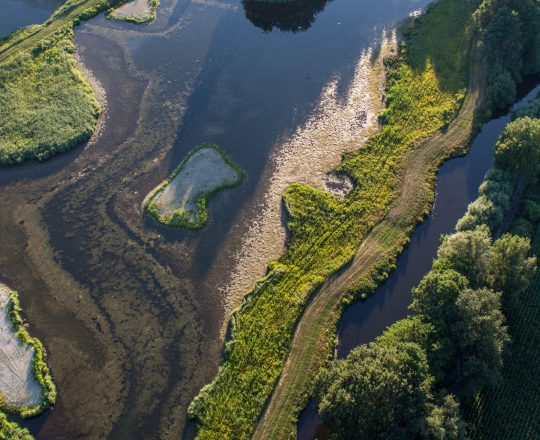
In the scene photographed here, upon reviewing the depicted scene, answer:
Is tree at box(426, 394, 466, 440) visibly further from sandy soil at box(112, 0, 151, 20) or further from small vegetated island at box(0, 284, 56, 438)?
sandy soil at box(112, 0, 151, 20)

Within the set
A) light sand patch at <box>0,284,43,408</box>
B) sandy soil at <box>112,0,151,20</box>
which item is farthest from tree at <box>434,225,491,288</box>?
sandy soil at <box>112,0,151,20</box>

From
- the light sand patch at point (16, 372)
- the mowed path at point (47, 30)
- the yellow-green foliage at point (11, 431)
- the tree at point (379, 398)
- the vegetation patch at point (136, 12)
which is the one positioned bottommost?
the yellow-green foliage at point (11, 431)

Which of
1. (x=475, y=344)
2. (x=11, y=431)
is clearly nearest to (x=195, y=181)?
(x=11, y=431)

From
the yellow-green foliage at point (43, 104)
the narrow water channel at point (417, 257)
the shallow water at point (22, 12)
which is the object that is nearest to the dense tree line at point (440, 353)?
the narrow water channel at point (417, 257)

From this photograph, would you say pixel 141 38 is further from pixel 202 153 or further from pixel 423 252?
pixel 423 252

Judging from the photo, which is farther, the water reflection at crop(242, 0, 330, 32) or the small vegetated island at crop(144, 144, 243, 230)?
the water reflection at crop(242, 0, 330, 32)

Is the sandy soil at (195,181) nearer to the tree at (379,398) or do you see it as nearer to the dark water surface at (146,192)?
the dark water surface at (146,192)

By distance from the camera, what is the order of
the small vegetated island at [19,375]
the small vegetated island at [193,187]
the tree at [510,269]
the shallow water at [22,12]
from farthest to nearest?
1. the shallow water at [22,12]
2. the small vegetated island at [193,187]
3. the tree at [510,269]
4. the small vegetated island at [19,375]
